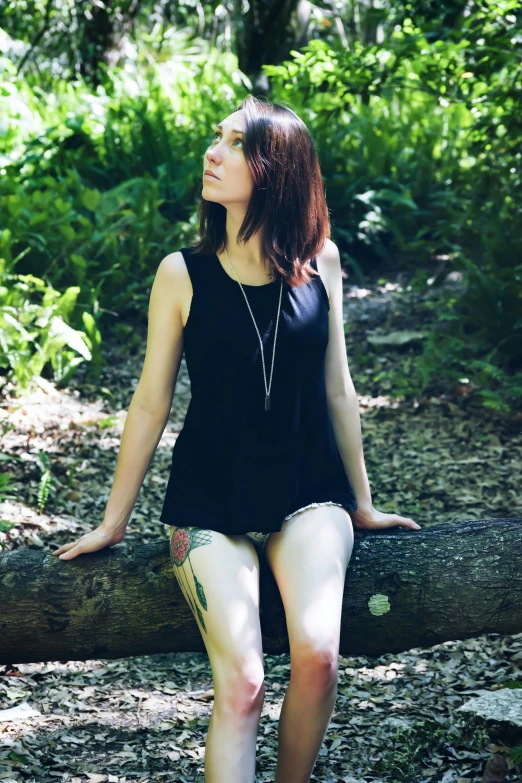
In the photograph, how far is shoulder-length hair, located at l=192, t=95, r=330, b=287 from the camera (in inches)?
97.4

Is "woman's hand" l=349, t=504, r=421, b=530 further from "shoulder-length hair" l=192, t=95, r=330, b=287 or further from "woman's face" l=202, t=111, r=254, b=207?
"woman's face" l=202, t=111, r=254, b=207

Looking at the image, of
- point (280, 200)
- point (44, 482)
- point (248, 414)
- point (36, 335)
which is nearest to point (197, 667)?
point (44, 482)

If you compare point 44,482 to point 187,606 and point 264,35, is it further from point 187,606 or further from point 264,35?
point 264,35

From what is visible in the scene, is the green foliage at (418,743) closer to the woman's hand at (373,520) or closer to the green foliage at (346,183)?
the woman's hand at (373,520)

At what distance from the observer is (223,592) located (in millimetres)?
2215

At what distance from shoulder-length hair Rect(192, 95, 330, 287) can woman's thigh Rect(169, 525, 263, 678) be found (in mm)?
838

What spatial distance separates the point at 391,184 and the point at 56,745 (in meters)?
6.16

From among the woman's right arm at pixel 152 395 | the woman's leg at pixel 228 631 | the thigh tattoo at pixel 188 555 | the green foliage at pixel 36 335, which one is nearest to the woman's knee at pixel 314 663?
the woman's leg at pixel 228 631

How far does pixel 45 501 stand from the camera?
4168mm

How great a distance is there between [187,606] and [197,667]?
1.08 meters

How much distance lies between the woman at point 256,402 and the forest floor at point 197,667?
2.34 feet

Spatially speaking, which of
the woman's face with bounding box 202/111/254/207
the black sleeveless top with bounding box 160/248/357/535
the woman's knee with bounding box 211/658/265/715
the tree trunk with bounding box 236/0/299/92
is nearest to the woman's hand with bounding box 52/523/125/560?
the black sleeveless top with bounding box 160/248/357/535

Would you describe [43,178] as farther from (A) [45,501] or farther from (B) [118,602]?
(B) [118,602]

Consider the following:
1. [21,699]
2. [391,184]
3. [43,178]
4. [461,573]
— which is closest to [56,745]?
[21,699]
